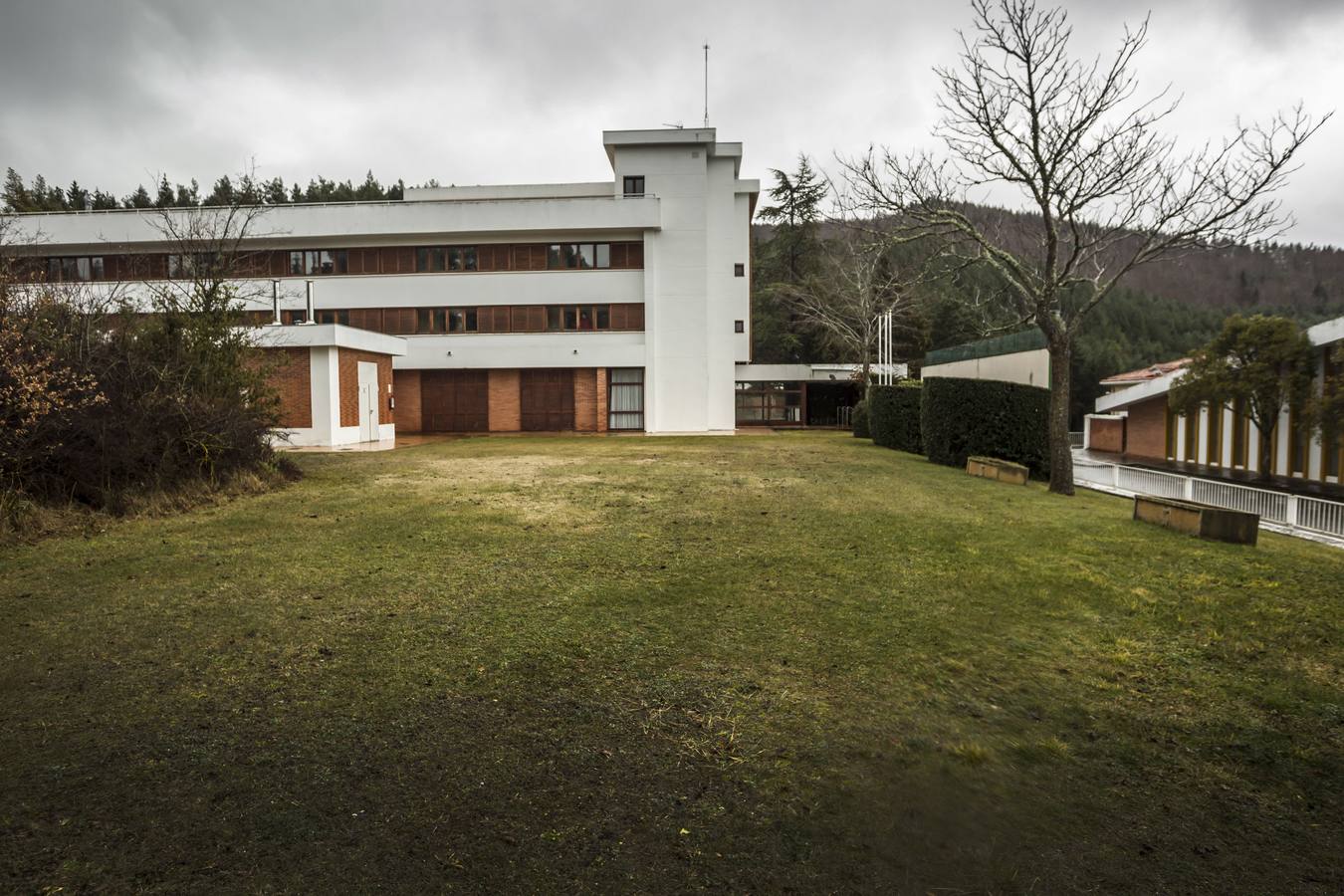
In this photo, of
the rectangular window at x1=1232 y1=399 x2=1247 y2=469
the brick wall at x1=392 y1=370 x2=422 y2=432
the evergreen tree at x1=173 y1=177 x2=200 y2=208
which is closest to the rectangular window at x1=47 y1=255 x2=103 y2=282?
the brick wall at x1=392 y1=370 x2=422 y2=432

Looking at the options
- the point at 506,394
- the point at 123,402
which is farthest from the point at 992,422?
the point at 506,394

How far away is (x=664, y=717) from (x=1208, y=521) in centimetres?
842

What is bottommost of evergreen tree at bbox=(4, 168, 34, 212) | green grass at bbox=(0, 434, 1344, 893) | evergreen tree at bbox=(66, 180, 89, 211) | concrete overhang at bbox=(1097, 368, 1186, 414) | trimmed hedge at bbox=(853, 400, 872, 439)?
green grass at bbox=(0, 434, 1344, 893)

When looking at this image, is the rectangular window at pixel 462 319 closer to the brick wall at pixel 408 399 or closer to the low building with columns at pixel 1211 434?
the brick wall at pixel 408 399

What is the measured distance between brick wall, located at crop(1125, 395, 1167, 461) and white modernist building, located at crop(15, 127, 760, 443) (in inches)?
726

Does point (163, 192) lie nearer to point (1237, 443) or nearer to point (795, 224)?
point (795, 224)

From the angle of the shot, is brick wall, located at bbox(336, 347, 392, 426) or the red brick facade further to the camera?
the red brick facade

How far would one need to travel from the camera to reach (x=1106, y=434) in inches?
1484

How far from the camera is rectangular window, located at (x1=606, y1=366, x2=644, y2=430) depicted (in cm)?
3372

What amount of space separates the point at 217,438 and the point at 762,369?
3422cm

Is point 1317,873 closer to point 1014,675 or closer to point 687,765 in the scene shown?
point 1014,675

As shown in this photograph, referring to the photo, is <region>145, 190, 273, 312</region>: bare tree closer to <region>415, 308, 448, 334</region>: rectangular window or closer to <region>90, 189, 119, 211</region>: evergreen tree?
<region>415, 308, 448, 334</region>: rectangular window

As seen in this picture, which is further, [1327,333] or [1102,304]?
[1102,304]

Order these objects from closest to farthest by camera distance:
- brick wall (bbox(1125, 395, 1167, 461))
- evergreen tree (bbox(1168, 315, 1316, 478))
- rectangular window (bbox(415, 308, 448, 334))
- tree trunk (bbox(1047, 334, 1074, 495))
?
1. tree trunk (bbox(1047, 334, 1074, 495))
2. evergreen tree (bbox(1168, 315, 1316, 478))
3. brick wall (bbox(1125, 395, 1167, 461))
4. rectangular window (bbox(415, 308, 448, 334))
